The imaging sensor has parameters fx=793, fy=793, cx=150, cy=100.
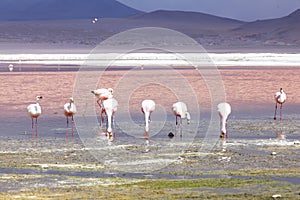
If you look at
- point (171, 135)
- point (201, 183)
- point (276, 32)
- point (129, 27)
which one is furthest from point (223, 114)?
point (129, 27)

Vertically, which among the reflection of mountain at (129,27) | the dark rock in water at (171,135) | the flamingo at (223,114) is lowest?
the dark rock in water at (171,135)

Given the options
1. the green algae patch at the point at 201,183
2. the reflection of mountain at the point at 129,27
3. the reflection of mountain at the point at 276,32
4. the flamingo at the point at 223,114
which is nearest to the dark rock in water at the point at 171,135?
the flamingo at the point at 223,114

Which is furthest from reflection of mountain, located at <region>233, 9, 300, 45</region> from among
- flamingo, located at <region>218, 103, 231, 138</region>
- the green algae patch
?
the green algae patch

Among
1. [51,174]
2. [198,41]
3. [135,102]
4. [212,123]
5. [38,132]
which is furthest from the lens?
[198,41]

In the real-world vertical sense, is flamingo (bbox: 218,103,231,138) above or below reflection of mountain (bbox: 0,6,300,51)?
below

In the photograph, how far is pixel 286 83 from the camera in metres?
33.3

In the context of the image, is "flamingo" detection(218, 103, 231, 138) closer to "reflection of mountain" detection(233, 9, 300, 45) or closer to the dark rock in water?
the dark rock in water

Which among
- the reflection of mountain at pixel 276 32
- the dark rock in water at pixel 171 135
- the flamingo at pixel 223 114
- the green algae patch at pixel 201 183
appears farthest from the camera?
the reflection of mountain at pixel 276 32

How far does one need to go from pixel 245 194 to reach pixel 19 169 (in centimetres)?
393

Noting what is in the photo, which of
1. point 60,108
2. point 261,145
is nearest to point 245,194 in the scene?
point 261,145

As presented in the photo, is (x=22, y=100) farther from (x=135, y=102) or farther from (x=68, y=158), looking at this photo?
(x=68, y=158)

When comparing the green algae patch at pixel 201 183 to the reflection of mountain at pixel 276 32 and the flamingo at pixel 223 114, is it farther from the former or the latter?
the reflection of mountain at pixel 276 32

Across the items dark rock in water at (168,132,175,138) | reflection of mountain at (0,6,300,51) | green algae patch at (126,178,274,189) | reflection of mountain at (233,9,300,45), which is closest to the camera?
green algae patch at (126,178,274,189)

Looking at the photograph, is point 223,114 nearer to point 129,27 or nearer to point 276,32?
point 276,32
